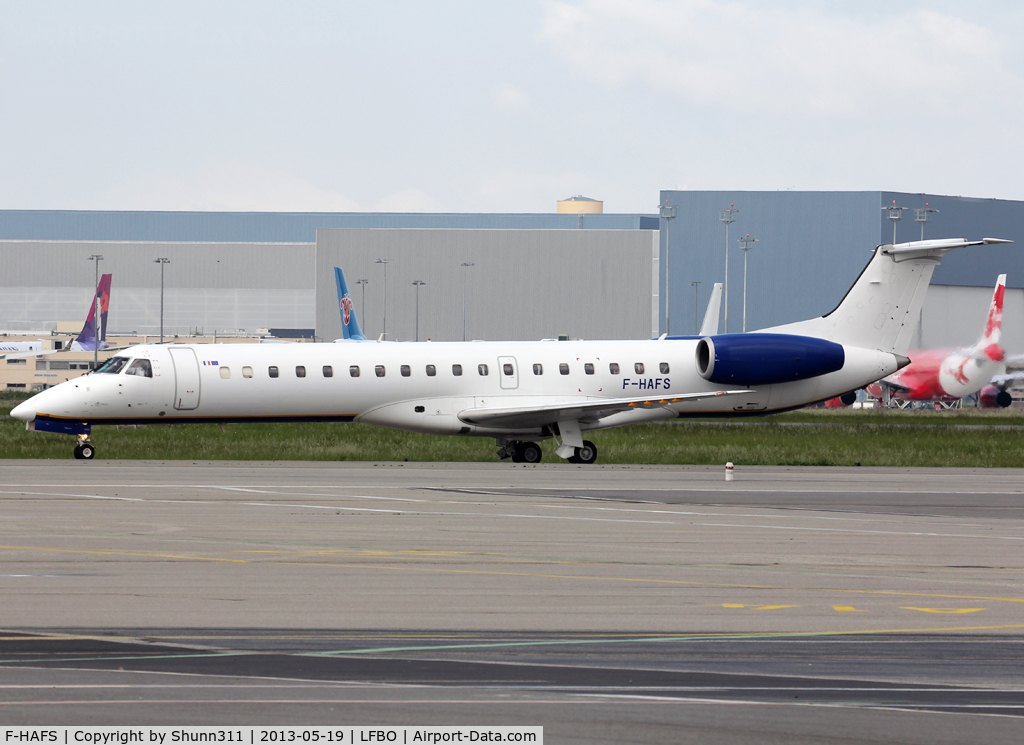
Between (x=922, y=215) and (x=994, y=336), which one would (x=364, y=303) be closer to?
(x=922, y=215)

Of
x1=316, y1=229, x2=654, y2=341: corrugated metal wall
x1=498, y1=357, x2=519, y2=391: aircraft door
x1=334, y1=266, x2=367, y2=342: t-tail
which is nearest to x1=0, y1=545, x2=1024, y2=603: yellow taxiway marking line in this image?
x1=498, y1=357, x2=519, y2=391: aircraft door

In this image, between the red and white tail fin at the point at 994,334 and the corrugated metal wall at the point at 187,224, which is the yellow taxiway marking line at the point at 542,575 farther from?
the corrugated metal wall at the point at 187,224

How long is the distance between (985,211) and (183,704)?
111 metres

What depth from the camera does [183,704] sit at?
8.02 metres

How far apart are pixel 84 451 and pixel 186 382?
112 inches

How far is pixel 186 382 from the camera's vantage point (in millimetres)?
31531

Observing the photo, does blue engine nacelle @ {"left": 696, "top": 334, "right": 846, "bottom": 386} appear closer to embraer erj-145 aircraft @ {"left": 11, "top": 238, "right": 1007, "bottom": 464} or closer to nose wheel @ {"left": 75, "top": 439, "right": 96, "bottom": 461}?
embraer erj-145 aircraft @ {"left": 11, "top": 238, "right": 1007, "bottom": 464}

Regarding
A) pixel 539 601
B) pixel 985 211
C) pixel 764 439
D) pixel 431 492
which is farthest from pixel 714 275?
pixel 539 601

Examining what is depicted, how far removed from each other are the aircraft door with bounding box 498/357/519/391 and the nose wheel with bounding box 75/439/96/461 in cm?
1002

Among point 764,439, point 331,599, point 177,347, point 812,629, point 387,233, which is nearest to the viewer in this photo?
point 812,629

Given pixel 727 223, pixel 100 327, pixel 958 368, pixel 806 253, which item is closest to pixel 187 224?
pixel 100 327

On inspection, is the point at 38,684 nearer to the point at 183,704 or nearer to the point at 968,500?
the point at 183,704

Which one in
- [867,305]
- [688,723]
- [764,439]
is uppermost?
[867,305]

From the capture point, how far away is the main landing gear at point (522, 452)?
34.2m
